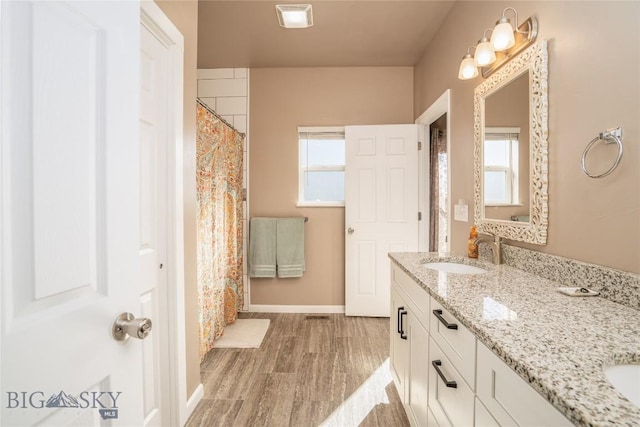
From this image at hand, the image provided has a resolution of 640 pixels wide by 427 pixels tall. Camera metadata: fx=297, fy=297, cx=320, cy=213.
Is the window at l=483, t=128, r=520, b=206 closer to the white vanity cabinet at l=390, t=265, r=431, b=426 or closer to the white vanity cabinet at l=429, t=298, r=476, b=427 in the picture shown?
the white vanity cabinet at l=390, t=265, r=431, b=426

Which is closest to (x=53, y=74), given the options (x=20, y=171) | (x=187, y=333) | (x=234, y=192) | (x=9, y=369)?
(x=20, y=171)

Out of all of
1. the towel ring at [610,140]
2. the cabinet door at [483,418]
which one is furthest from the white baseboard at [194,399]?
the towel ring at [610,140]

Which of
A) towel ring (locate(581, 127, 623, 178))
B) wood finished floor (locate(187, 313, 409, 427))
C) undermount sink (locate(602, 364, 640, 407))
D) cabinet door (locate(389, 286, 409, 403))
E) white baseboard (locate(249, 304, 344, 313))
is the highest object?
towel ring (locate(581, 127, 623, 178))

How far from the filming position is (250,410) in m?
1.67

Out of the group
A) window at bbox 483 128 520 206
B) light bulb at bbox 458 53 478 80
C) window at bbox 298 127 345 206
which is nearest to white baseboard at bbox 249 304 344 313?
window at bbox 298 127 345 206

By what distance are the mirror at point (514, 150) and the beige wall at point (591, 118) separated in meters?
0.04

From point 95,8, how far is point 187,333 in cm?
Result: 150

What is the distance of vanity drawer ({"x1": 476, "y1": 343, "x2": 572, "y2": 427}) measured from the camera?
53 cm

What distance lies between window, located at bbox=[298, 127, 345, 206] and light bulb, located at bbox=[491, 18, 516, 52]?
189 centimetres

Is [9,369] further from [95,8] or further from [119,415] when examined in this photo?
[95,8]

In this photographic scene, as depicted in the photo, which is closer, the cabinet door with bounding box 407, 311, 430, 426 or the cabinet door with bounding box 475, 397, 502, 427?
the cabinet door with bounding box 475, 397, 502, 427

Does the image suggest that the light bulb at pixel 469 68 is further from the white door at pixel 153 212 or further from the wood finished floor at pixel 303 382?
the wood finished floor at pixel 303 382

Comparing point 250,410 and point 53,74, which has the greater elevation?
point 53,74

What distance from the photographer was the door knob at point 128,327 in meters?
0.65
